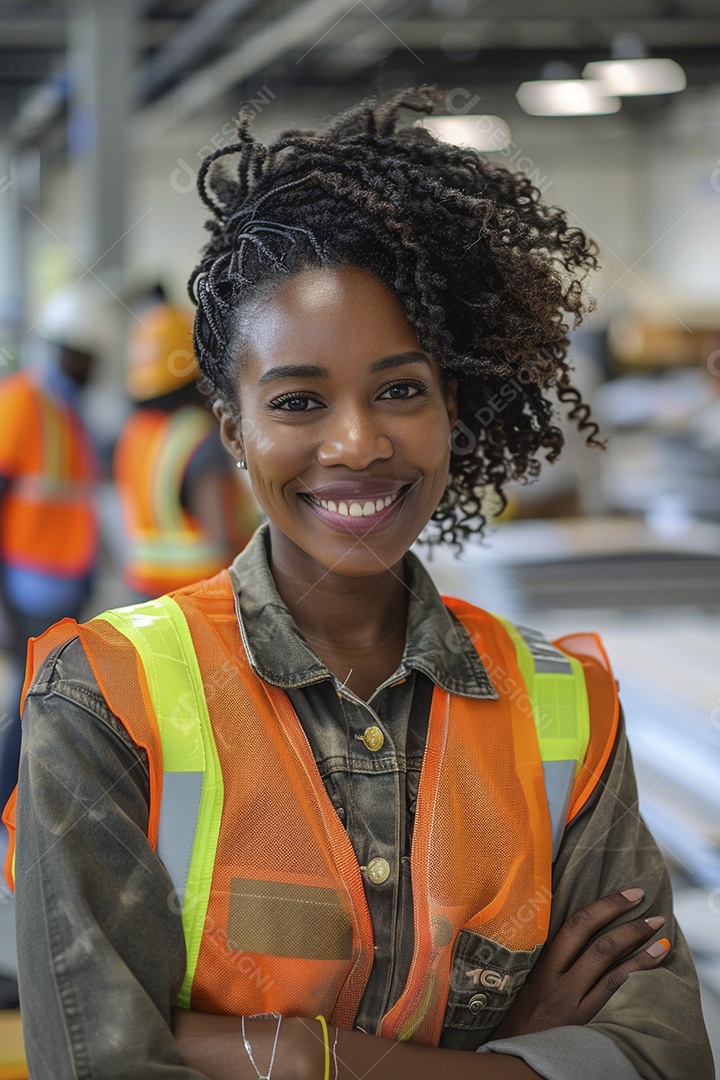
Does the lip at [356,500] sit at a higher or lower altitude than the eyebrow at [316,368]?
lower

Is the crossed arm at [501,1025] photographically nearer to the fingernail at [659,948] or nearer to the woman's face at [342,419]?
the fingernail at [659,948]

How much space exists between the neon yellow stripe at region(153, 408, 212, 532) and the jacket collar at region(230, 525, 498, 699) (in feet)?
7.78

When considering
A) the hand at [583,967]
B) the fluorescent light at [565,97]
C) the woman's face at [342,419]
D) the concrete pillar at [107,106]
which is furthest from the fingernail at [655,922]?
the fluorescent light at [565,97]

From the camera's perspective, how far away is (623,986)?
1424mm

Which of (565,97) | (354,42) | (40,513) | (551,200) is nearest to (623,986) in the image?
(40,513)

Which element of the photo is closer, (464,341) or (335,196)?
(335,196)

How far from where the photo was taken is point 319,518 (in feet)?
4.74

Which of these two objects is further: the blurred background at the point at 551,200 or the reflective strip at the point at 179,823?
the blurred background at the point at 551,200

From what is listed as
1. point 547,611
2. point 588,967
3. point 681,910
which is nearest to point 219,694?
point 588,967

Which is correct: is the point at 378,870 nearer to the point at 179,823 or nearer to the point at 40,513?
the point at 179,823

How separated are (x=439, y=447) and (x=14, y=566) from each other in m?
2.72

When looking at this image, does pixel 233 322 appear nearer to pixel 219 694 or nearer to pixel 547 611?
pixel 219 694

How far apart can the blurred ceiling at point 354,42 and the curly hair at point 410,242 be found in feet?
15.7

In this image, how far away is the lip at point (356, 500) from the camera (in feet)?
4.64
